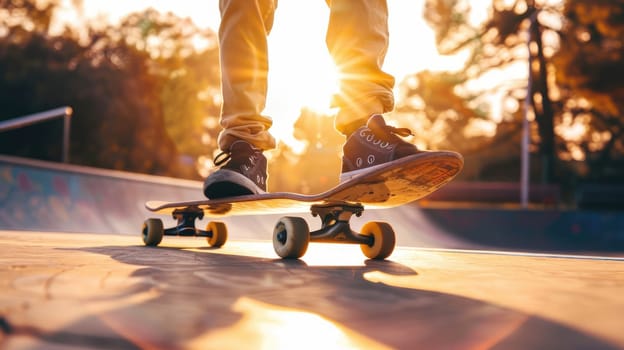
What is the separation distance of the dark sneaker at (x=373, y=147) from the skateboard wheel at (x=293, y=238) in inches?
10.8

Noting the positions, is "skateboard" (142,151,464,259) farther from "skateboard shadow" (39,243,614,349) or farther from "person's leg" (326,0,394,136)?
"skateboard shadow" (39,243,614,349)

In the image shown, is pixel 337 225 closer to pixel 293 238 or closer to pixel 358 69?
pixel 293 238

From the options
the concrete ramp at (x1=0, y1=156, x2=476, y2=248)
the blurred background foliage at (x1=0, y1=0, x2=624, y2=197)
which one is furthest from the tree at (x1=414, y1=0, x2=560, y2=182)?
the concrete ramp at (x1=0, y1=156, x2=476, y2=248)

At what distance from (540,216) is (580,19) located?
11358mm

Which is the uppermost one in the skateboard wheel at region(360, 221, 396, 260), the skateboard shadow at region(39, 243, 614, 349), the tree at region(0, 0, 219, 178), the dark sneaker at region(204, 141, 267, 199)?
the tree at region(0, 0, 219, 178)

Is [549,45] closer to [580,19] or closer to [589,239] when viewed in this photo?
[580,19]

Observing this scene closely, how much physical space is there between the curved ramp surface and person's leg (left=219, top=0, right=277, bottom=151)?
1.17m

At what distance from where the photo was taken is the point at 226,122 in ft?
8.70

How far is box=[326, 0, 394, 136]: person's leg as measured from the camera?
235 cm

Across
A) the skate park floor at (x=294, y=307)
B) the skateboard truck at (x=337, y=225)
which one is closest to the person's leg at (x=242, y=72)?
the skateboard truck at (x=337, y=225)

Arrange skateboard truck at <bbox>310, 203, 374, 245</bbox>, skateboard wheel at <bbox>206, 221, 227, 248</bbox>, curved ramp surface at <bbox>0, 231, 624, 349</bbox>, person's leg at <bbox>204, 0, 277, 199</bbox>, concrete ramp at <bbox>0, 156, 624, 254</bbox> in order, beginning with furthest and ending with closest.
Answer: concrete ramp at <bbox>0, 156, 624, 254</bbox> < skateboard wheel at <bbox>206, 221, 227, 248</bbox> < person's leg at <bbox>204, 0, 277, 199</bbox> < skateboard truck at <bbox>310, 203, 374, 245</bbox> < curved ramp surface at <bbox>0, 231, 624, 349</bbox>

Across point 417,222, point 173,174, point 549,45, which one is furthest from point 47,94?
point 549,45

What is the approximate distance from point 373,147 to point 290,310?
1.27 m

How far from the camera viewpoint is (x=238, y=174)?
251cm
